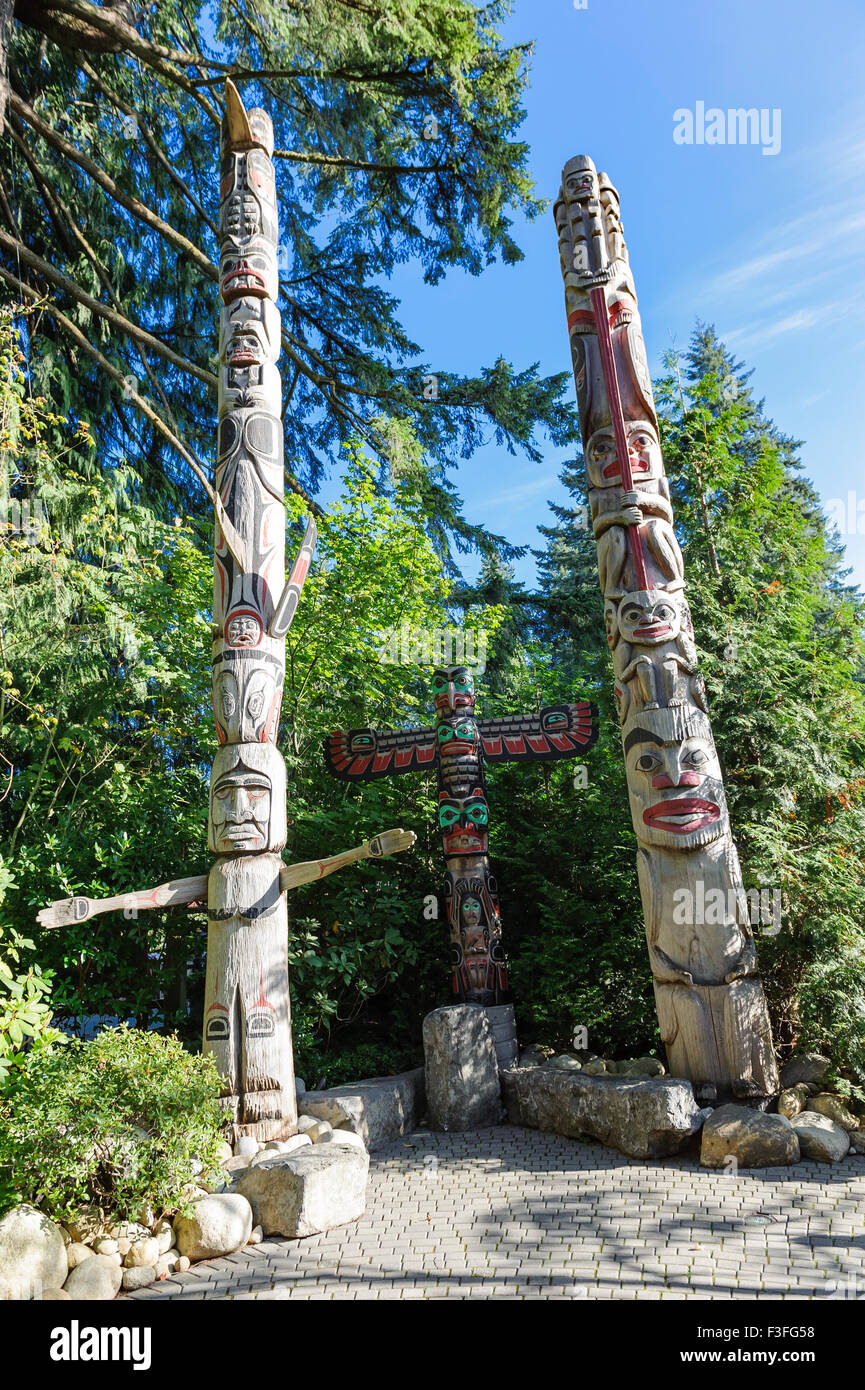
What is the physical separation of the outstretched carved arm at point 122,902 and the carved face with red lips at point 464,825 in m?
1.95

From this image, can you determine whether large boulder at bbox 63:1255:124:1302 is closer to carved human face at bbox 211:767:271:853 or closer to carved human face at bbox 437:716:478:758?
carved human face at bbox 211:767:271:853

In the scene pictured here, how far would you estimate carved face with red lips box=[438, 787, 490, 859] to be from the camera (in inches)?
265

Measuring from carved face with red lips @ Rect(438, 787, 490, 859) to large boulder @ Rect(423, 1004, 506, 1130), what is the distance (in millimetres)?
1261

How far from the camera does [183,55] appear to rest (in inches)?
305

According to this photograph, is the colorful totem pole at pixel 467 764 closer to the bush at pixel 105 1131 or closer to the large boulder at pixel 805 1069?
the large boulder at pixel 805 1069

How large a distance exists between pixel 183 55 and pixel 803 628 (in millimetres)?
7190

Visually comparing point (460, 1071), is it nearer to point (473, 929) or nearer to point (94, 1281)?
point (473, 929)

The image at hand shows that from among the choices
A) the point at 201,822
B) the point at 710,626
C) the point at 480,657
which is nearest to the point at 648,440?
the point at 710,626

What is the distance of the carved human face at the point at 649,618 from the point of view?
581 cm

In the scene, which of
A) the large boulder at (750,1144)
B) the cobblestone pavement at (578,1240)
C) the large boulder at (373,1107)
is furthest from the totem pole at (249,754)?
the large boulder at (750,1144)

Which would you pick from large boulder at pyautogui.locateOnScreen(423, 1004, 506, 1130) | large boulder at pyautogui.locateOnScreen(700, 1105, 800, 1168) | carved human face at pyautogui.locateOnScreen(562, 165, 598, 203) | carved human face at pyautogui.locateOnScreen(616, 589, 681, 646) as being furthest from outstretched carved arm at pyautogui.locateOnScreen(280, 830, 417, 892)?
carved human face at pyautogui.locateOnScreen(562, 165, 598, 203)

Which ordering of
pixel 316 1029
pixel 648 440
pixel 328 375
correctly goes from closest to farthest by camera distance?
pixel 648 440, pixel 316 1029, pixel 328 375

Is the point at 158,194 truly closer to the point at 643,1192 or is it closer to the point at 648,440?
the point at 648,440

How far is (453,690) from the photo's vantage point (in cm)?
706
